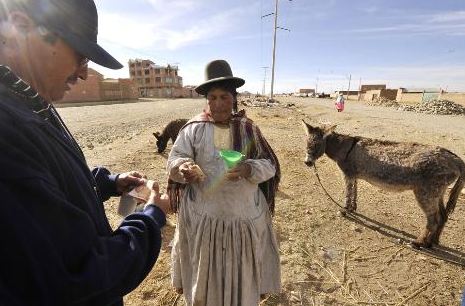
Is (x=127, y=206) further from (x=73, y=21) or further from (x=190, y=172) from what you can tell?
(x=73, y=21)

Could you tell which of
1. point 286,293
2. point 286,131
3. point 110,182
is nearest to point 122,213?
point 110,182

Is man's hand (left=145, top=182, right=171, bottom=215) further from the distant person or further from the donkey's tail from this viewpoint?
the distant person

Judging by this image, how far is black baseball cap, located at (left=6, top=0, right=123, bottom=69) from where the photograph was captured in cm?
107

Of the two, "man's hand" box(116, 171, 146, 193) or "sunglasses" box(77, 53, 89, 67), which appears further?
"man's hand" box(116, 171, 146, 193)

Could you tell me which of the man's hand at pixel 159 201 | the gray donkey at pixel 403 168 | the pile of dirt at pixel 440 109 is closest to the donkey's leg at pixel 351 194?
the gray donkey at pixel 403 168

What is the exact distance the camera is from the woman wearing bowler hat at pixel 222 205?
251 centimetres

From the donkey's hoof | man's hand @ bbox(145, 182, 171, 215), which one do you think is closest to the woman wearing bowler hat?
man's hand @ bbox(145, 182, 171, 215)

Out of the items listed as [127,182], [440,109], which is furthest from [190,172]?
[440,109]

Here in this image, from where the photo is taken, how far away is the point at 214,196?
2.55m

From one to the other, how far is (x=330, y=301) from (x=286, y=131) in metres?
12.3

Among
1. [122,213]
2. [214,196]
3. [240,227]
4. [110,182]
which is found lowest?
[240,227]

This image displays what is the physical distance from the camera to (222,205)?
2.52 m

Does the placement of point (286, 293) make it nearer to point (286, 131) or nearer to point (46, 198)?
point (46, 198)

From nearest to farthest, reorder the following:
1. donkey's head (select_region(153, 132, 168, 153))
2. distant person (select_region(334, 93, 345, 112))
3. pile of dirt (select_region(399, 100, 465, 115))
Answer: donkey's head (select_region(153, 132, 168, 153))
distant person (select_region(334, 93, 345, 112))
pile of dirt (select_region(399, 100, 465, 115))
